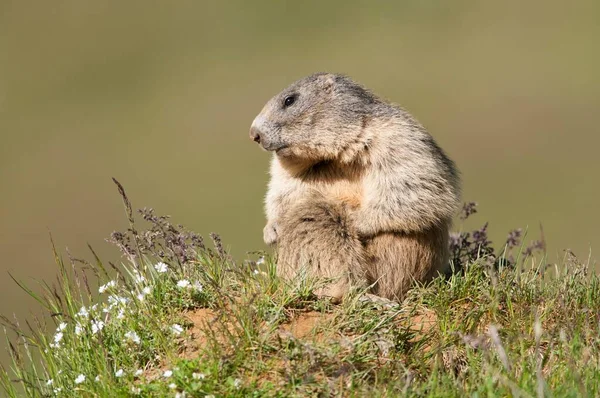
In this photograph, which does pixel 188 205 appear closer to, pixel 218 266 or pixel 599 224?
pixel 599 224

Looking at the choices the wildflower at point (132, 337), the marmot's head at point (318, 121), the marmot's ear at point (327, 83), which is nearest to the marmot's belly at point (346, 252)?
the marmot's head at point (318, 121)

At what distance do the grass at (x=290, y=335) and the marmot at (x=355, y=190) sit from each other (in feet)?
0.96

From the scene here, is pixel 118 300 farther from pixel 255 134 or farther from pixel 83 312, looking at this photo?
pixel 255 134

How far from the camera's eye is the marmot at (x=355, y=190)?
749 centimetres

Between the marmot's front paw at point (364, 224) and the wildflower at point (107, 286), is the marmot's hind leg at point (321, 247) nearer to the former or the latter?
the marmot's front paw at point (364, 224)

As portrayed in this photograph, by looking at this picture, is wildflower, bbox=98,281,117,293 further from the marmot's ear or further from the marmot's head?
the marmot's ear

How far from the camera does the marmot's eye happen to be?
8.09 meters

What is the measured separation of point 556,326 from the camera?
6547mm

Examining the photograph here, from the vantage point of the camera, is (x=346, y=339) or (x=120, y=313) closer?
(x=346, y=339)

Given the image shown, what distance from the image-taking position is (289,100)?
8109 millimetres

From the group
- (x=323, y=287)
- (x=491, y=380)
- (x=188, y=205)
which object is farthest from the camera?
A: (x=188, y=205)

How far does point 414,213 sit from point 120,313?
2541 mm

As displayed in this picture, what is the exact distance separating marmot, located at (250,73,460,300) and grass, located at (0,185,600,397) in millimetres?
293

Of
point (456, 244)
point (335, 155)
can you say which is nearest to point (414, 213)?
point (335, 155)
